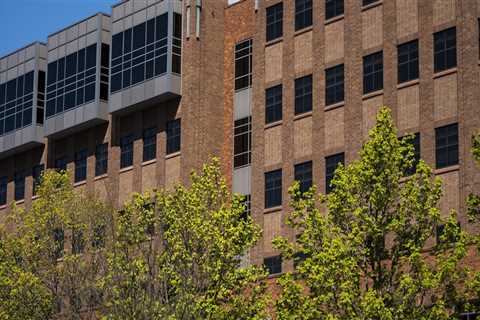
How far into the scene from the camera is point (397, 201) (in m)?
41.7

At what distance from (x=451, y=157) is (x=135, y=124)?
22.9 meters

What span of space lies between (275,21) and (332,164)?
9.57 metres

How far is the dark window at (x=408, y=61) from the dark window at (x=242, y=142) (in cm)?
1101

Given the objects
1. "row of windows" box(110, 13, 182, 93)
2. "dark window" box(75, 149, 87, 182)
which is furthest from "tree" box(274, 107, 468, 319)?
"dark window" box(75, 149, 87, 182)

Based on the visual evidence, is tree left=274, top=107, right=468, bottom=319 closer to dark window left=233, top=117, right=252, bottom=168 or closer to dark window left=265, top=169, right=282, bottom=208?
dark window left=265, top=169, right=282, bottom=208

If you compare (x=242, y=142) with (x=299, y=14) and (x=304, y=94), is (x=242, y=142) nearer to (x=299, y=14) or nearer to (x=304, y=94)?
(x=304, y=94)

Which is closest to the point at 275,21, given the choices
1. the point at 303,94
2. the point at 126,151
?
the point at 303,94

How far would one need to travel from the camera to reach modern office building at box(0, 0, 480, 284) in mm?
53531

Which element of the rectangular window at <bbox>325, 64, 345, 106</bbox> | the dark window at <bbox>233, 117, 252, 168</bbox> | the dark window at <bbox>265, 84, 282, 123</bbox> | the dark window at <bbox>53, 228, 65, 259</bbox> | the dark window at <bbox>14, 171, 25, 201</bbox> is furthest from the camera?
the dark window at <bbox>14, 171, 25, 201</bbox>

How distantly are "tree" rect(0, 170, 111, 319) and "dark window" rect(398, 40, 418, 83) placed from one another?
15.1 metres

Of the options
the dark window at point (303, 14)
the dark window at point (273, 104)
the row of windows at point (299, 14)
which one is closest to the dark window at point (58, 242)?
the dark window at point (273, 104)

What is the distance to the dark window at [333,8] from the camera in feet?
195

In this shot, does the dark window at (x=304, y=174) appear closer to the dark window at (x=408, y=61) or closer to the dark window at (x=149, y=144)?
the dark window at (x=408, y=61)

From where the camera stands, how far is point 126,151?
228 feet
